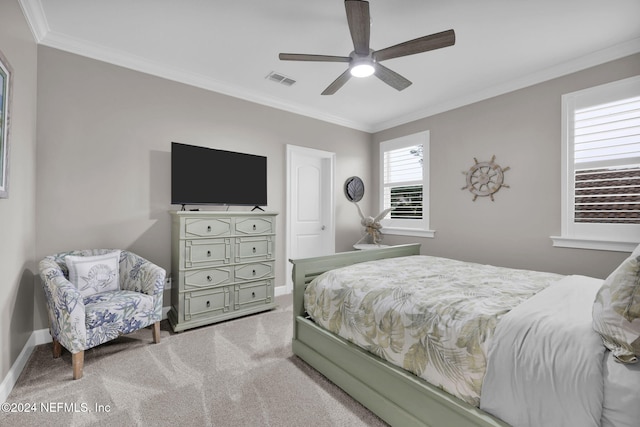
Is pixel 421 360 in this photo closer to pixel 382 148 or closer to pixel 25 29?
pixel 25 29

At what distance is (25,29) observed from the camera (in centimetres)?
224

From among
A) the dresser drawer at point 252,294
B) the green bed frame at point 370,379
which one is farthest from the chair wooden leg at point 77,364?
the green bed frame at point 370,379

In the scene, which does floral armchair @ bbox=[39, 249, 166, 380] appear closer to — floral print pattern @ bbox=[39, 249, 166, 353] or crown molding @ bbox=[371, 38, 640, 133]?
floral print pattern @ bbox=[39, 249, 166, 353]

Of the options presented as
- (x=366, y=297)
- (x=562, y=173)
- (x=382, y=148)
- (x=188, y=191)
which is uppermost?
(x=382, y=148)

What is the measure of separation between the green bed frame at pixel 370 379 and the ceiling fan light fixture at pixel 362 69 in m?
1.56

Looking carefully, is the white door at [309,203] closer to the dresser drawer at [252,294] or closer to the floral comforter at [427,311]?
the dresser drawer at [252,294]

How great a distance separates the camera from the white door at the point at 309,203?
4.33m

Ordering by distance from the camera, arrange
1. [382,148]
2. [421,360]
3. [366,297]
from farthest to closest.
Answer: [382,148]
[366,297]
[421,360]

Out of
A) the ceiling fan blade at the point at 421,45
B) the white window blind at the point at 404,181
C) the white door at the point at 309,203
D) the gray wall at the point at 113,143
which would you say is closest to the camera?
the ceiling fan blade at the point at 421,45

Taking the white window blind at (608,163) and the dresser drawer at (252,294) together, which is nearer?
the white window blind at (608,163)

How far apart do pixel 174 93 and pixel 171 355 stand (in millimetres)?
2715

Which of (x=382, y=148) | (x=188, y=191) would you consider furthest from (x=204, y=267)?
(x=382, y=148)

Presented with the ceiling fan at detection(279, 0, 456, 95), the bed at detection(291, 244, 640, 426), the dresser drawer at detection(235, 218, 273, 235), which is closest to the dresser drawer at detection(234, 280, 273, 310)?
the dresser drawer at detection(235, 218, 273, 235)

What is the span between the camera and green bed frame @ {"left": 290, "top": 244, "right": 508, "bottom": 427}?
1381 millimetres
